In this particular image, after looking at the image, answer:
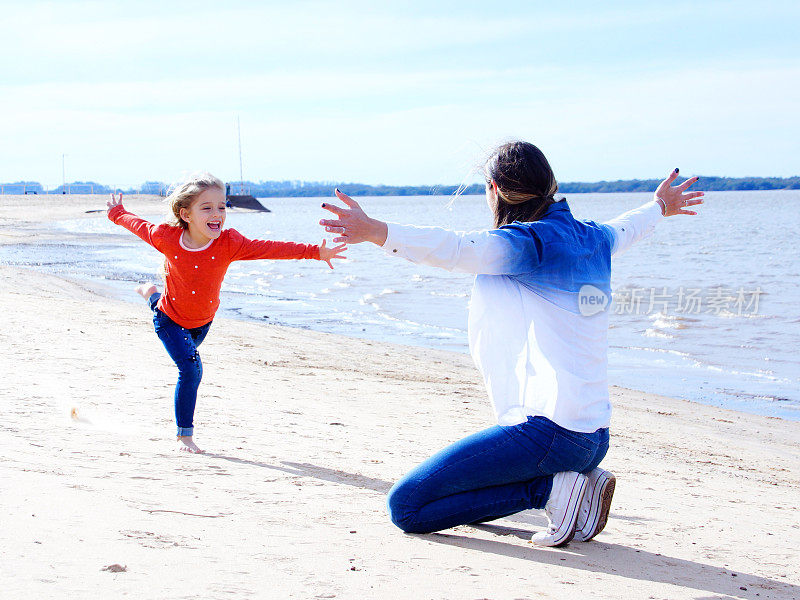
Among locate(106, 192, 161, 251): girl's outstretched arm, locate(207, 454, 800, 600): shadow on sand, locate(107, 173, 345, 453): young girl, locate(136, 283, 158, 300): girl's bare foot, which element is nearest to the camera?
locate(207, 454, 800, 600): shadow on sand

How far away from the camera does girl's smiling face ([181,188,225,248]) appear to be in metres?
4.74

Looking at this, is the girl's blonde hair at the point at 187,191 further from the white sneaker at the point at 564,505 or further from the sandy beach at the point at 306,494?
the white sneaker at the point at 564,505

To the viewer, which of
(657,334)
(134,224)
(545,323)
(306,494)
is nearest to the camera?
(545,323)

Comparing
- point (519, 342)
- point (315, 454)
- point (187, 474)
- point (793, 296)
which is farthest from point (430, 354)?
point (793, 296)

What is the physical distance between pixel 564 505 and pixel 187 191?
9.20 feet

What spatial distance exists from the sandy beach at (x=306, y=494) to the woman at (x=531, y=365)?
0.59ft

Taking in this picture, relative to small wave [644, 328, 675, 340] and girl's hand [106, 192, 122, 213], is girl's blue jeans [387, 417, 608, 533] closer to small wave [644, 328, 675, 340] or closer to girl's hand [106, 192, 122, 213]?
A: girl's hand [106, 192, 122, 213]

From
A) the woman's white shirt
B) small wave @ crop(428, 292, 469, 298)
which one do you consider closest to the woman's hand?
the woman's white shirt

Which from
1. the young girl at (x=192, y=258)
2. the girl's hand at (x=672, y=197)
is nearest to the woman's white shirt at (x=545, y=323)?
the girl's hand at (x=672, y=197)

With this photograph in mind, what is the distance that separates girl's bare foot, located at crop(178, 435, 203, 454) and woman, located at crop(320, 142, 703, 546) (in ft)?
5.10

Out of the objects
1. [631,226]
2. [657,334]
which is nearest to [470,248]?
[631,226]

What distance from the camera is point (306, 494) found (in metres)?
4.01

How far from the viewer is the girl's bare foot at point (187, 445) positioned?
463 cm

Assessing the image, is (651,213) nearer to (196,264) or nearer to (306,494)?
(306,494)
